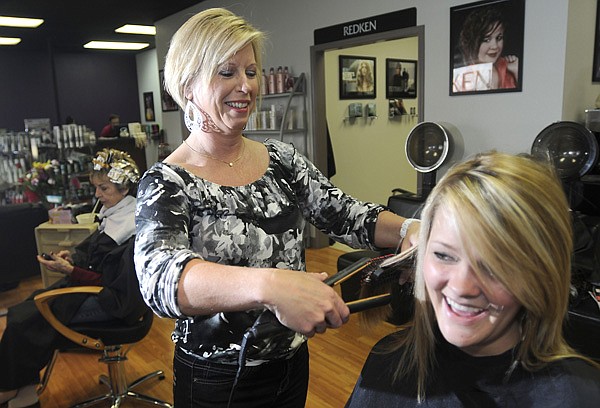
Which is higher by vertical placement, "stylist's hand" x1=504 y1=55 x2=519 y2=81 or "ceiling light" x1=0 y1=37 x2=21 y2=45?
"ceiling light" x1=0 y1=37 x2=21 y2=45

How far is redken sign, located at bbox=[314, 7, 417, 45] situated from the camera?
3.60m

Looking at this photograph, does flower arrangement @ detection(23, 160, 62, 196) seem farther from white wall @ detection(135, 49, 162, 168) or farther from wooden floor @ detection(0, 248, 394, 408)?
white wall @ detection(135, 49, 162, 168)

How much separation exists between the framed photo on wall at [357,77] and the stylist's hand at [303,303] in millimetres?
4647

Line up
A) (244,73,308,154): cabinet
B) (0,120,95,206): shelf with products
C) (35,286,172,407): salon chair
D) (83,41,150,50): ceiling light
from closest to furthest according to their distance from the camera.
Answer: (35,286,172,407): salon chair → (0,120,95,206): shelf with products → (244,73,308,154): cabinet → (83,41,150,50): ceiling light

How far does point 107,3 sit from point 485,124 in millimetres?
4597

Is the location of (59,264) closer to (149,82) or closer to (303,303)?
(303,303)

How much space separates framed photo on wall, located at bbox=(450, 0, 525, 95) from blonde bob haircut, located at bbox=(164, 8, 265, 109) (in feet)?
8.38

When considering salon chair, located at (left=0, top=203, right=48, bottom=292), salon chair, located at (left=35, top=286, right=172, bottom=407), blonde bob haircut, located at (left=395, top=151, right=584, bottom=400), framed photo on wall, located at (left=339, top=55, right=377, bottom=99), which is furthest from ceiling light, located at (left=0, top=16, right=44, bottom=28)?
blonde bob haircut, located at (left=395, top=151, right=584, bottom=400)

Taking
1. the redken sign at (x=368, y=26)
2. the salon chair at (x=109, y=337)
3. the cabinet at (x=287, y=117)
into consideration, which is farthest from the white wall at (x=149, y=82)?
the salon chair at (x=109, y=337)

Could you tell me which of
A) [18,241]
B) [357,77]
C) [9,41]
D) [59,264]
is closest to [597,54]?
[357,77]

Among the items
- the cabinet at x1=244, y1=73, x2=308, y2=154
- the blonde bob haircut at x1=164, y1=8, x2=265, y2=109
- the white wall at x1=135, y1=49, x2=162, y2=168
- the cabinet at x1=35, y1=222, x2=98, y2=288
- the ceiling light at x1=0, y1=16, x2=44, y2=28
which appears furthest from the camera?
the white wall at x1=135, y1=49, x2=162, y2=168

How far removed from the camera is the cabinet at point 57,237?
10.8 feet

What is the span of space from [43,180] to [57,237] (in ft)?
3.07

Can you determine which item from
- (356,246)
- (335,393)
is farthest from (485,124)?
(356,246)
